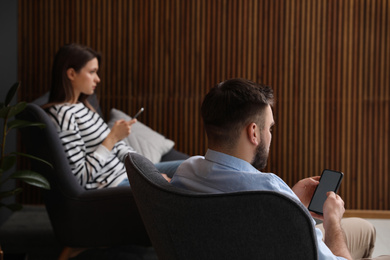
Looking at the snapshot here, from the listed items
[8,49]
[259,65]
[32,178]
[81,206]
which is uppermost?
[8,49]

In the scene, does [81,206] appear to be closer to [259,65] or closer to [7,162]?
[7,162]

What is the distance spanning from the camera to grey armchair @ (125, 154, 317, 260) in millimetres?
1385

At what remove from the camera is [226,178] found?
1.59m

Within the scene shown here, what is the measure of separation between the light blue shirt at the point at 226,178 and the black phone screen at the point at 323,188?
0.39 m

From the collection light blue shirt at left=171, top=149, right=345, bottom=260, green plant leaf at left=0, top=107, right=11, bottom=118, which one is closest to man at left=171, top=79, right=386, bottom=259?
light blue shirt at left=171, top=149, right=345, bottom=260

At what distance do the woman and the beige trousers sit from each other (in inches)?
60.5

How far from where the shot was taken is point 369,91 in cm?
493

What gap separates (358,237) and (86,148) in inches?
71.7

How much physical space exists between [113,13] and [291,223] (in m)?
3.97

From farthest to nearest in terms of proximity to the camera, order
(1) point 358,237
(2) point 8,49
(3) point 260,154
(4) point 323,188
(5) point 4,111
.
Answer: (2) point 8,49 → (5) point 4,111 → (1) point 358,237 → (4) point 323,188 → (3) point 260,154

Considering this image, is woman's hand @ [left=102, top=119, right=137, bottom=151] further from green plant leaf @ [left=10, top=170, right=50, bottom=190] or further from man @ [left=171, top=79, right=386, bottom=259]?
man @ [left=171, top=79, right=386, bottom=259]

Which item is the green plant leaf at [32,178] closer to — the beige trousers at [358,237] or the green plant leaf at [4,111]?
the green plant leaf at [4,111]

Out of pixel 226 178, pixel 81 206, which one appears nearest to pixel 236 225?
pixel 226 178

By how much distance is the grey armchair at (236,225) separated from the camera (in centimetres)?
138
